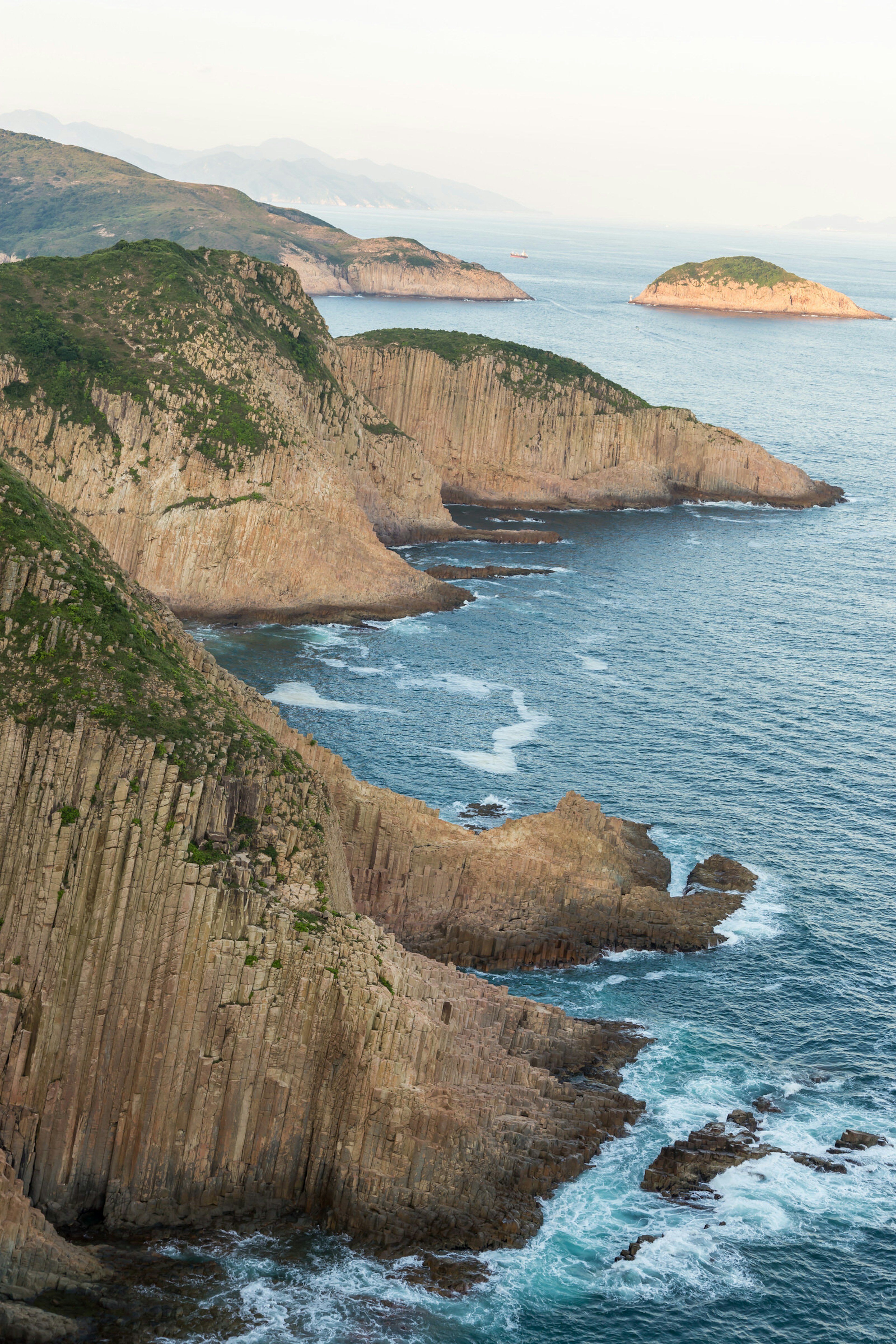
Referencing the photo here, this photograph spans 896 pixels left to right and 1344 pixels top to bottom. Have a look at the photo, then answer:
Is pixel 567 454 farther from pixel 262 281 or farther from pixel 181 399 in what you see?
pixel 181 399

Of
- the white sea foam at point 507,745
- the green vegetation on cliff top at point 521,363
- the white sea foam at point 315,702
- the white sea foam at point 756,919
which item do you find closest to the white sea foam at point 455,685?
the white sea foam at point 507,745

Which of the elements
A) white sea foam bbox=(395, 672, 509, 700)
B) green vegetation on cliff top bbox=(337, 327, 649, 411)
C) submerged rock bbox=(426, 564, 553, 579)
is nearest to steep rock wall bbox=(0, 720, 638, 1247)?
white sea foam bbox=(395, 672, 509, 700)

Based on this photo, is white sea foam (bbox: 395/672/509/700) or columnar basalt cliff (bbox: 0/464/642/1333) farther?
white sea foam (bbox: 395/672/509/700)

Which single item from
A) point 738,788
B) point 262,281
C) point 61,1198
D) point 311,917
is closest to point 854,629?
point 738,788

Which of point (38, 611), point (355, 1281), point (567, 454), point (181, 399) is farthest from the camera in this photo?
point (567, 454)

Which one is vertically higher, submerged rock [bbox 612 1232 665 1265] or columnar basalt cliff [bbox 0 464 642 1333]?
columnar basalt cliff [bbox 0 464 642 1333]

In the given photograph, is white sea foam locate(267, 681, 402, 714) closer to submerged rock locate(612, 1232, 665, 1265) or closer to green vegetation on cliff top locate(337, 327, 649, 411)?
submerged rock locate(612, 1232, 665, 1265)
